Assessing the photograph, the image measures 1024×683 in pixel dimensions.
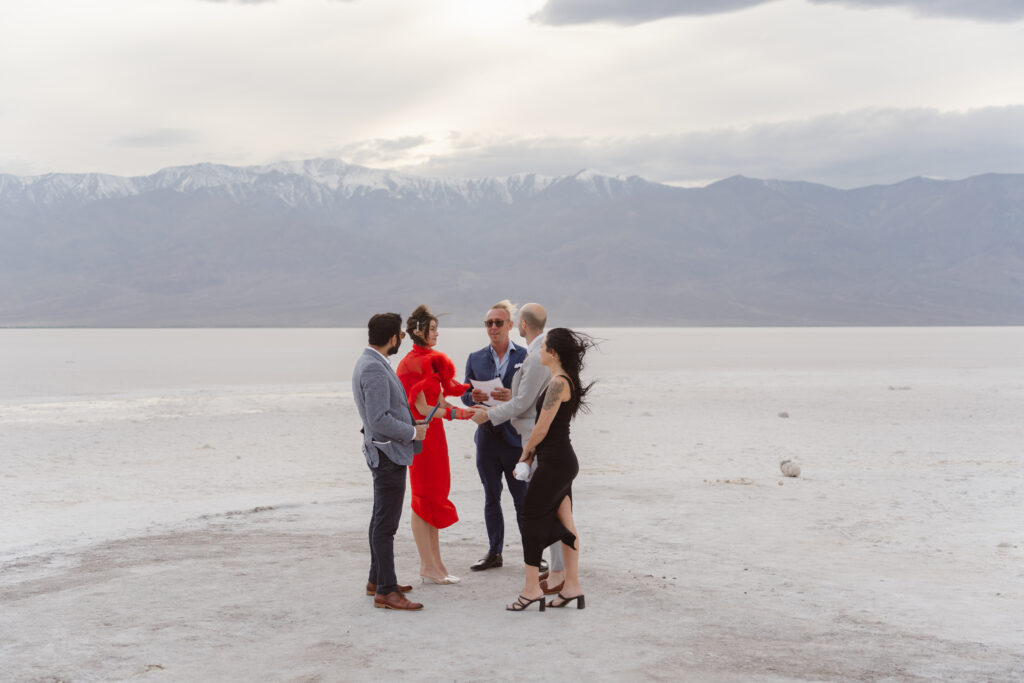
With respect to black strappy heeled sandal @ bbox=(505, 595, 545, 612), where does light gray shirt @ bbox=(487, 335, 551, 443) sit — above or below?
above

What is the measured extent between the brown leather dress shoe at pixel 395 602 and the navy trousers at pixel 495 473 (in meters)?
1.01

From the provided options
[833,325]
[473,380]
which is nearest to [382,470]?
[473,380]

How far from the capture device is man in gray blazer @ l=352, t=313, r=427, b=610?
5652mm

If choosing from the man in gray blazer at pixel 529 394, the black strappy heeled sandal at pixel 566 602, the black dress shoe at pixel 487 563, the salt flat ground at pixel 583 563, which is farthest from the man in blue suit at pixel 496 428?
the black strappy heeled sandal at pixel 566 602

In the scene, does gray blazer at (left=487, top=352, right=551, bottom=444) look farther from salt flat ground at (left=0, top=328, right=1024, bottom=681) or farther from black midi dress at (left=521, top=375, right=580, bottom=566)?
salt flat ground at (left=0, top=328, right=1024, bottom=681)

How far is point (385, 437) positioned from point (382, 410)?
17 cm

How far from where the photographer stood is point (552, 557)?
6.00 m

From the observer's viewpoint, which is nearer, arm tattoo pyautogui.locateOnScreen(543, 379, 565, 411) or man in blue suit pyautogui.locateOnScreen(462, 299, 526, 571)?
arm tattoo pyautogui.locateOnScreen(543, 379, 565, 411)

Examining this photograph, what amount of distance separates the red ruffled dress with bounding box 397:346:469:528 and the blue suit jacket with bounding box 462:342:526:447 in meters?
0.24

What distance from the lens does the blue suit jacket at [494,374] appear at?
6406 mm

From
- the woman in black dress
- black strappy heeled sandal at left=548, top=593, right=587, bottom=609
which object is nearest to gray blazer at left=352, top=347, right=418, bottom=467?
the woman in black dress

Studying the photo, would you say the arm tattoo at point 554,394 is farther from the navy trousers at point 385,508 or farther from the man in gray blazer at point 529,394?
the navy trousers at point 385,508

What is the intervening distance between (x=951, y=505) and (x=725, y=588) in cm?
381

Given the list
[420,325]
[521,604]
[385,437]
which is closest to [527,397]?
[420,325]
